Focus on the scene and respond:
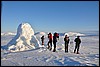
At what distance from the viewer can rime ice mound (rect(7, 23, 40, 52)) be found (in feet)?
84.1

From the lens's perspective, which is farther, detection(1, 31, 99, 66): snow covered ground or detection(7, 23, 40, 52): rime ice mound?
detection(7, 23, 40, 52): rime ice mound

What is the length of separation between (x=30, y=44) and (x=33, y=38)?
124 centimetres

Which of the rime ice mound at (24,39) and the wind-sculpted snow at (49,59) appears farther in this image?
the rime ice mound at (24,39)

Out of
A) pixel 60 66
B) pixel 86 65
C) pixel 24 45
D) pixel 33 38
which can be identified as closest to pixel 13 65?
pixel 60 66

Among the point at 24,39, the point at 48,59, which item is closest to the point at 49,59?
the point at 48,59

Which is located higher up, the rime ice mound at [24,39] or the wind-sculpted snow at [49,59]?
the wind-sculpted snow at [49,59]

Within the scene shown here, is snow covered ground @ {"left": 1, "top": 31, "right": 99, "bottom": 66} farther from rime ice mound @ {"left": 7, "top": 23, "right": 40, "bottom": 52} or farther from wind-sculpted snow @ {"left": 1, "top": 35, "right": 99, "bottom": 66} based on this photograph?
rime ice mound @ {"left": 7, "top": 23, "right": 40, "bottom": 52}

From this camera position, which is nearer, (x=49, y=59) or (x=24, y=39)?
(x=49, y=59)

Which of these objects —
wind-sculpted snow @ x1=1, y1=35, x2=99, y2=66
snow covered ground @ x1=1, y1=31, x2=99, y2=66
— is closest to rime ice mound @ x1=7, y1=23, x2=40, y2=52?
snow covered ground @ x1=1, y1=31, x2=99, y2=66

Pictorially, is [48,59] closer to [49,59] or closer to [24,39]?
[49,59]

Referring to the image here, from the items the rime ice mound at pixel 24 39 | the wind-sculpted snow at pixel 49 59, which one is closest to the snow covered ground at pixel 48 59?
the wind-sculpted snow at pixel 49 59

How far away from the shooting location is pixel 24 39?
27141mm

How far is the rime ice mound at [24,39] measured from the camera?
2564cm

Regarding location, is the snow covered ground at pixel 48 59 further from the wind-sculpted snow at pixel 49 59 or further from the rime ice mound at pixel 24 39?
the rime ice mound at pixel 24 39
